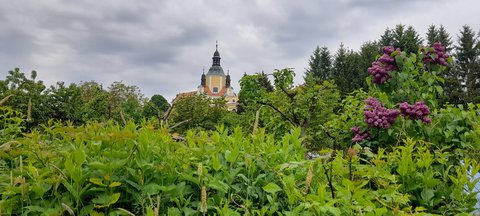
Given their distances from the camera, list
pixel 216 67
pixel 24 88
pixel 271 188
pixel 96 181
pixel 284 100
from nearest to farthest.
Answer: pixel 96 181
pixel 271 188
pixel 284 100
pixel 24 88
pixel 216 67

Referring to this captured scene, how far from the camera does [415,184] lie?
181cm

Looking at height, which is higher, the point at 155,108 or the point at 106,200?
the point at 155,108

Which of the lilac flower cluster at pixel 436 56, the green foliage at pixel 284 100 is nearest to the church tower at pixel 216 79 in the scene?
the green foliage at pixel 284 100

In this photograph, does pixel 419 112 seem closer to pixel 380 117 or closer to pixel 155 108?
pixel 380 117

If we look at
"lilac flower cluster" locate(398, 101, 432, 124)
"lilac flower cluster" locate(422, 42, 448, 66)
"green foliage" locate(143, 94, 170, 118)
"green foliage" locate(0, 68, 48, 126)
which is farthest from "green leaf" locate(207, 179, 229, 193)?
"green foliage" locate(0, 68, 48, 126)

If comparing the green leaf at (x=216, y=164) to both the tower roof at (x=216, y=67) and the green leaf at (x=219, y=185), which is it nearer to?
the green leaf at (x=219, y=185)

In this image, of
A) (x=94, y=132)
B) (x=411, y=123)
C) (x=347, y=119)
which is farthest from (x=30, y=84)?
→ (x=94, y=132)

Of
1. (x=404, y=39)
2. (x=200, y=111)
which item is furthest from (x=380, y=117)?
(x=404, y=39)

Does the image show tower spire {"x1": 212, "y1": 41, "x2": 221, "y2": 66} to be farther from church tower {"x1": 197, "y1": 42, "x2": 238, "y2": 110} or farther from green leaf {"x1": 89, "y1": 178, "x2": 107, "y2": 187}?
green leaf {"x1": 89, "y1": 178, "x2": 107, "y2": 187}

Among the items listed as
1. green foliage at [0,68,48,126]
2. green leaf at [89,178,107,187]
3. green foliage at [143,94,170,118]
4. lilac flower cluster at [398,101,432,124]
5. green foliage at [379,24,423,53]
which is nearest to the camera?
green leaf at [89,178,107,187]

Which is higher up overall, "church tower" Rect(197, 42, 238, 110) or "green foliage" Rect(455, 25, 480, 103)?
"church tower" Rect(197, 42, 238, 110)

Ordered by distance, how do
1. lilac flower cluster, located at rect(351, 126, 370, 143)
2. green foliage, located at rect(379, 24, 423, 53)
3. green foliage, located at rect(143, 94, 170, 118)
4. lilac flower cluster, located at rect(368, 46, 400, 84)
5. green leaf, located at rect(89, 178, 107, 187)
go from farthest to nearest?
1. green foliage, located at rect(379, 24, 423, 53)
2. lilac flower cluster, located at rect(368, 46, 400, 84)
3. lilac flower cluster, located at rect(351, 126, 370, 143)
4. green foliage, located at rect(143, 94, 170, 118)
5. green leaf, located at rect(89, 178, 107, 187)

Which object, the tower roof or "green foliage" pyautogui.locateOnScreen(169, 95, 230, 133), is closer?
"green foliage" pyautogui.locateOnScreen(169, 95, 230, 133)

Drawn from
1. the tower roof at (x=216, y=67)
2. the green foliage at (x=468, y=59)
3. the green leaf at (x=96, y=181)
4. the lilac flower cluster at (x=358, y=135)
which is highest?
the tower roof at (x=216, y=67)
